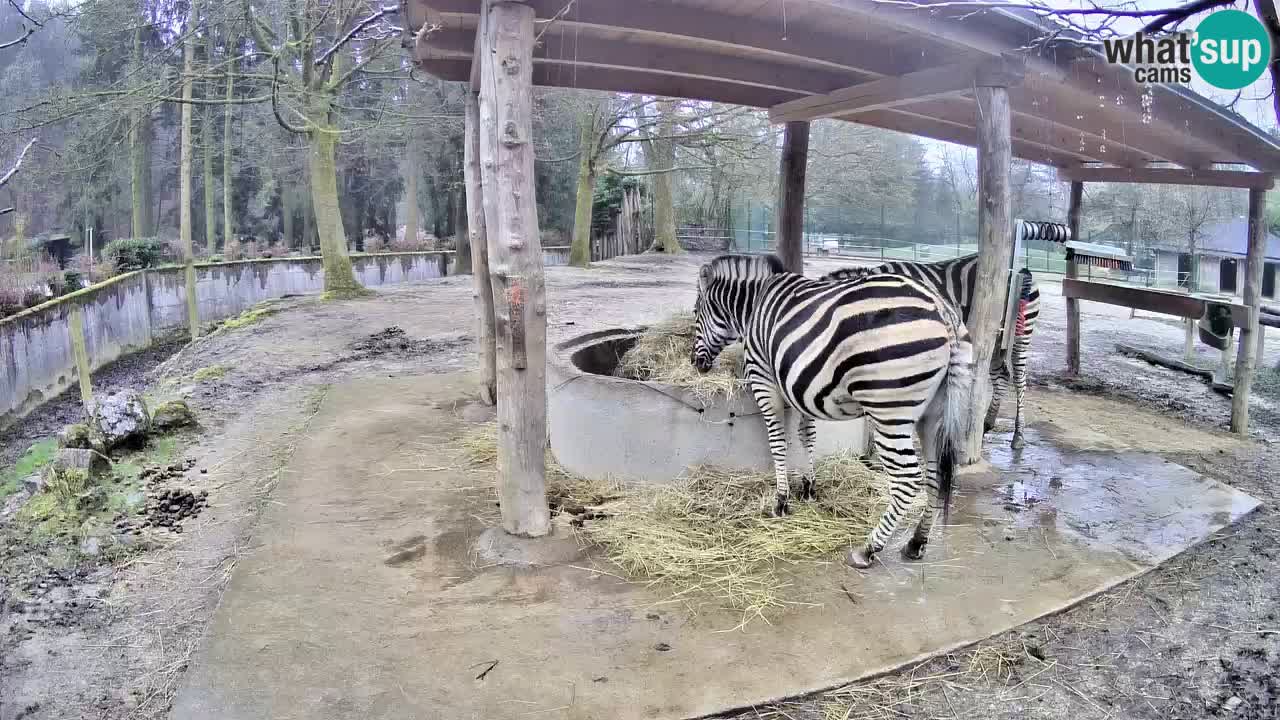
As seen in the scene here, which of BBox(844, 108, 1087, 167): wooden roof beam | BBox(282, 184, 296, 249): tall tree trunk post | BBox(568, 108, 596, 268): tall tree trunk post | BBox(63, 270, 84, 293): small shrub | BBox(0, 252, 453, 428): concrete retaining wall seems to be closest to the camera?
BBox(844, 108, 1087, 167): wooden roof beam

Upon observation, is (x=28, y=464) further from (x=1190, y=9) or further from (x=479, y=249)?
(x=1190, y=9)

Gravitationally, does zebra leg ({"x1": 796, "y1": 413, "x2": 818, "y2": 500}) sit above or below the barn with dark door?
below

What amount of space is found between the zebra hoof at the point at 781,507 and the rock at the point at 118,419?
199 inches

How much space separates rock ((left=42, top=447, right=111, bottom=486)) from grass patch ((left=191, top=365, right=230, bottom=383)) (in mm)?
3134

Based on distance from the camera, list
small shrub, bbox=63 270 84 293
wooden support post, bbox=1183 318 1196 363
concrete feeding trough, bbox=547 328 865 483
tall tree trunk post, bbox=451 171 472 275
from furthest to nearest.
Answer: tall tree trunk post, bbox=451 171 472 275
small shrub, bbox=63 270 84 293
wooden support post, bbox=1183 318 1196 363
concrete feeding trough, bbox=547 328 865 483

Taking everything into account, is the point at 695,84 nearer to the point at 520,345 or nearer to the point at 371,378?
the point at 520,345

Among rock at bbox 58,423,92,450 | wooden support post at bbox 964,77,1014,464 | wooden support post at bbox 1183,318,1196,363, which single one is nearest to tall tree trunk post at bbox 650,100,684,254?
wooden support post at bbox 1183,318,1196,363

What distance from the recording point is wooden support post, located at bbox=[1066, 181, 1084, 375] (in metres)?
9.36

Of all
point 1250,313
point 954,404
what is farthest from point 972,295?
point 1250,313

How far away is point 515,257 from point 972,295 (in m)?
3.89

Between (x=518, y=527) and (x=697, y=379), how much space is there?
61.7 inches

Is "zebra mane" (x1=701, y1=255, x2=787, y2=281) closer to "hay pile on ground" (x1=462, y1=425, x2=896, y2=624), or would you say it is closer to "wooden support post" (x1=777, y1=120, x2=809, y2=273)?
"hay pile on ground" (x1=462, y1=425, x2=896, y2=624)

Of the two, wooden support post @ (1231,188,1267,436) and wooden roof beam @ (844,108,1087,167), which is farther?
wooden support post @ (1231,188,1267,436)

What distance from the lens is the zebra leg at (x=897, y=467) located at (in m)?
3.94
